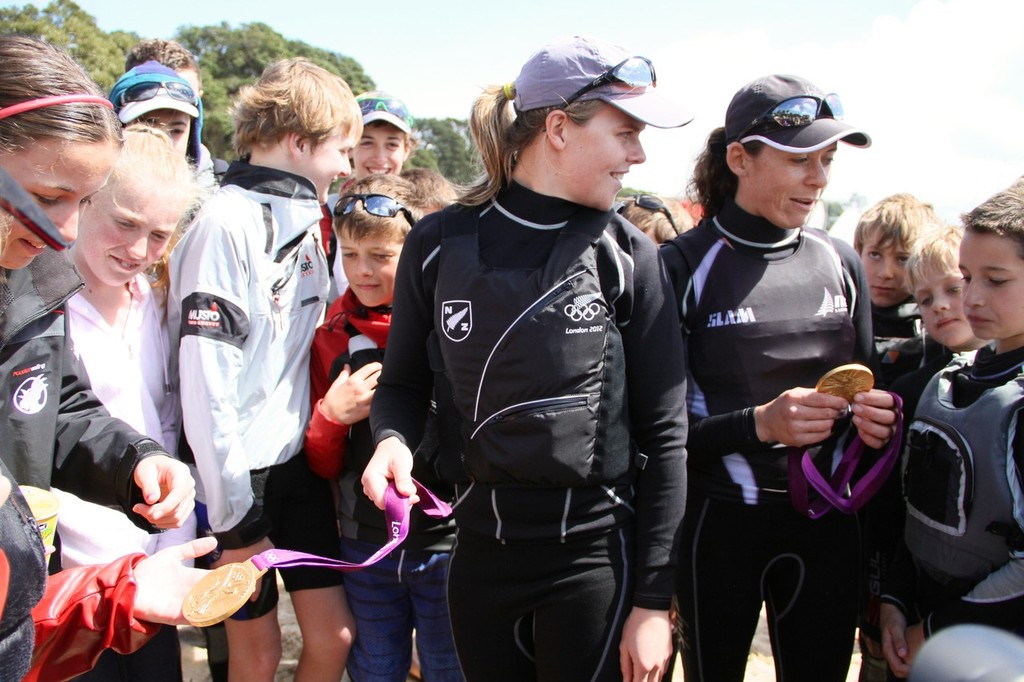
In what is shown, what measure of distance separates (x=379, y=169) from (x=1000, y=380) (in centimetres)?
341

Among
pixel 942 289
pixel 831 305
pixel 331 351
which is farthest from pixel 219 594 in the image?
pixel 942 289

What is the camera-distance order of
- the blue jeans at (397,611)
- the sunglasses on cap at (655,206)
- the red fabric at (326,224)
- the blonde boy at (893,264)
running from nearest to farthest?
the blue jeans at (397,611) < the blonde boy at (893,264) < the red fabric at (326,224) < the sunglasses on cap at (655,206)

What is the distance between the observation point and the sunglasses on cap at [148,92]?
385 centimetres

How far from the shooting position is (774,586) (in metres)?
2.57

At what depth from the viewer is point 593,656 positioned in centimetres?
200

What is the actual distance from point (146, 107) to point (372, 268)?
1773 mm

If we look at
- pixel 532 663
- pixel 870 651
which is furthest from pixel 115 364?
pixel 870 651

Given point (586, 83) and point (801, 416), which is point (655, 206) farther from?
point (586, 83)

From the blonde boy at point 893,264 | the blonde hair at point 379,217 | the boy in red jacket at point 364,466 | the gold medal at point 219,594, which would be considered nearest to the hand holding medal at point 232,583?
the gold medal at point 219,594

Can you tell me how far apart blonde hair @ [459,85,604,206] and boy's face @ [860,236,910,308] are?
82.0 inches

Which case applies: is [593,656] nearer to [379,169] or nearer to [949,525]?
[949,525]

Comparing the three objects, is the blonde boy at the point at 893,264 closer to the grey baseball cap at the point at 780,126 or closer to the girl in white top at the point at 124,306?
the grey baseball cap at the point at 780,126

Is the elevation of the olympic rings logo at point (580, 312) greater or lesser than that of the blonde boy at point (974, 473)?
greater

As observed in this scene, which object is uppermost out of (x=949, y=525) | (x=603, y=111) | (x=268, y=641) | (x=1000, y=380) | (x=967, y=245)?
(x=603, y=111)
